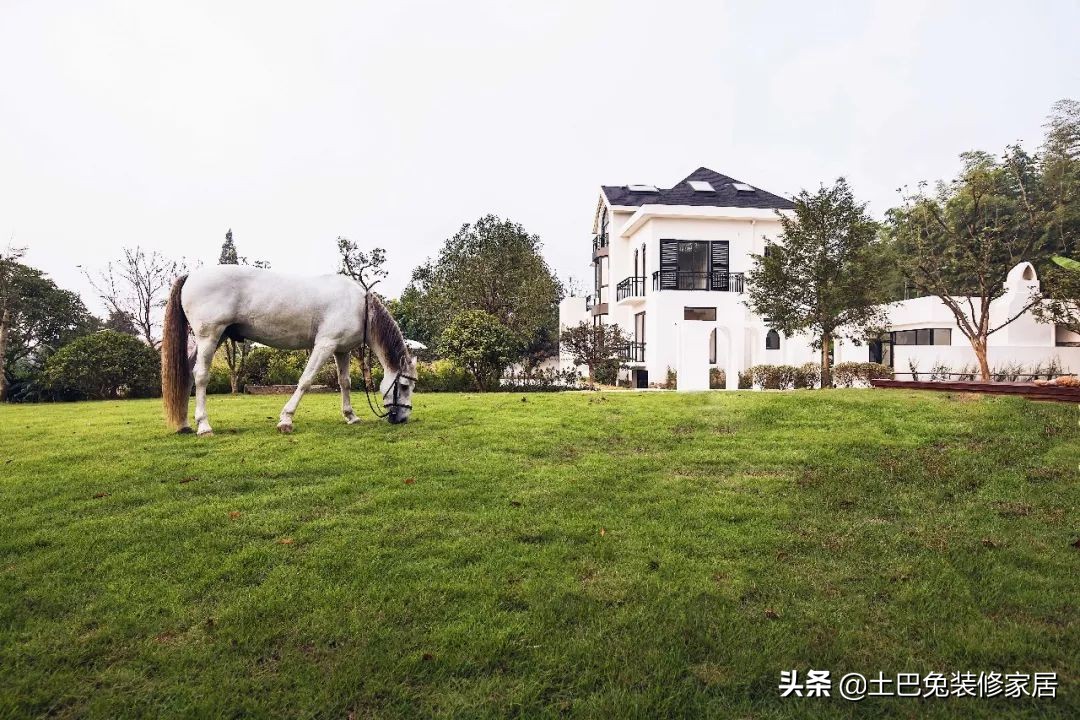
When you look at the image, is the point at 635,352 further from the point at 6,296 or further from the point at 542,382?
the point at 6,296

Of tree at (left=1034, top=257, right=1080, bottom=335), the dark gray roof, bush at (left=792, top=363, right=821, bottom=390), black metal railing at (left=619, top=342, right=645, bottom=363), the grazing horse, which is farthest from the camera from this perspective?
the dark gray roof

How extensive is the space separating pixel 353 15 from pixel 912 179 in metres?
19.2

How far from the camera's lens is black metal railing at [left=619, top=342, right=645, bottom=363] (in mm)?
23516

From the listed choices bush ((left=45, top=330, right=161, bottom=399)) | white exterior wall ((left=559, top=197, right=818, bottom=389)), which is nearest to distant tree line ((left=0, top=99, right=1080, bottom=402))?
bush ((left=45, top=330, right=161, bottom=399))

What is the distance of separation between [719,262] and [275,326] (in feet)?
64.6

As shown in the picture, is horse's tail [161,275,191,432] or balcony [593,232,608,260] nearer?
horse's tail [161,275,191,432]

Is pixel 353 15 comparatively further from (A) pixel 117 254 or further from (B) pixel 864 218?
(A) pixel 117 254

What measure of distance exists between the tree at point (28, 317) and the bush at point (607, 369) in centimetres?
1814

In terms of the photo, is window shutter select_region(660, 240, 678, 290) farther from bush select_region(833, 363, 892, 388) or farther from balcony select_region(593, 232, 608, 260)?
bush select_region(833, 363, 892, 388)

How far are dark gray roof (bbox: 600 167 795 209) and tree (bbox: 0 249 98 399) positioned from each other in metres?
22.3

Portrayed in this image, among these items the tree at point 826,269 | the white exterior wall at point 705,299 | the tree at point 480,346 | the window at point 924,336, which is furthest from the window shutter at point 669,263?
the window at point 924,336

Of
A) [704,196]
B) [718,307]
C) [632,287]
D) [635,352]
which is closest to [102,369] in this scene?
[635,352]

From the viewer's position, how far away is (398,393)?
827 centimetres

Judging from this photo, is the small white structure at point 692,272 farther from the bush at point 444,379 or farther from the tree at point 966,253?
the bush at point 444,379
